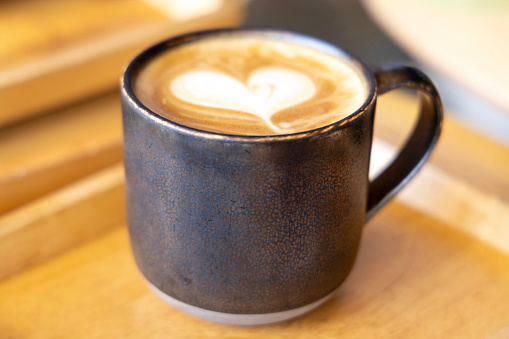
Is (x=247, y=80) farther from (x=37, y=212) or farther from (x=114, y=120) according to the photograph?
(x=114, y=120)

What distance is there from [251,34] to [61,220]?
28 cm

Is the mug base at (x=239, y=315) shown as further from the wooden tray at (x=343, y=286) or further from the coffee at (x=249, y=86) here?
the coffee at (x=249, y=86)

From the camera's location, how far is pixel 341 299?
59cm

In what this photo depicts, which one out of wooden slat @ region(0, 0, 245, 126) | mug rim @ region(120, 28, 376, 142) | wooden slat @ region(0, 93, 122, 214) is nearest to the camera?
mug rim @ region(120, 28, 376, 142)

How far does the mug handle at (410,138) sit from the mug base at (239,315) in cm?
11

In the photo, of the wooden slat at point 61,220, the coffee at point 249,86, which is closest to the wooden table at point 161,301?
the wooden slat at point 61,220

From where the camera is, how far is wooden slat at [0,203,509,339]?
0.55m

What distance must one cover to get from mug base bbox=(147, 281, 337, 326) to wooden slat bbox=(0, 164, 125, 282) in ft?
0.51

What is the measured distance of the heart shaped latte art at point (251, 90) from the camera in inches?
21.1

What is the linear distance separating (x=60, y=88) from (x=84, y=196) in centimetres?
37

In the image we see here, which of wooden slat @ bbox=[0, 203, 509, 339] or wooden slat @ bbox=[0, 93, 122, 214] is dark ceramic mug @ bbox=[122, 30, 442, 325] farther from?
wooden slat @ bbox=[0, 93, 122, 214]

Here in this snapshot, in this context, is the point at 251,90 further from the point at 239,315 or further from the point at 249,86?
the point at 239,315

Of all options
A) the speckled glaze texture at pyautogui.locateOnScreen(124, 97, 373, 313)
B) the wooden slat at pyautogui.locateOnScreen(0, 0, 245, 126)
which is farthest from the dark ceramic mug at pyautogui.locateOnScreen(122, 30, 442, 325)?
the wooden slat at pyautogui.locateOnScreen(0, 0, 245, 126)

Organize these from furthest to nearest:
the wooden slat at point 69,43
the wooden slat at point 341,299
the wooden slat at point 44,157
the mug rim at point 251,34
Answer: the wooden slat at point 69,43 → the wooden slat at point 44,157 → the wooden slat at point 341,299 → the mug rim at point 251,34
